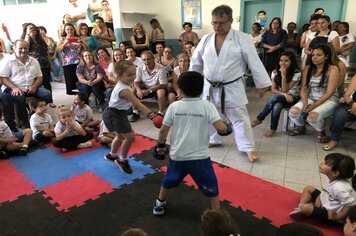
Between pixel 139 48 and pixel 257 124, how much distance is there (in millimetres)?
3709

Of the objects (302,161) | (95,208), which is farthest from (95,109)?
(302,161)

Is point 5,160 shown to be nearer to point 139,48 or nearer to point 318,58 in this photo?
point 318,58

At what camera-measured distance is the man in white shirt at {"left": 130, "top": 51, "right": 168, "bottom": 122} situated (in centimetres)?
439

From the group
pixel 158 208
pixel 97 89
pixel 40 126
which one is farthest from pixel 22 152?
pixel 158 208

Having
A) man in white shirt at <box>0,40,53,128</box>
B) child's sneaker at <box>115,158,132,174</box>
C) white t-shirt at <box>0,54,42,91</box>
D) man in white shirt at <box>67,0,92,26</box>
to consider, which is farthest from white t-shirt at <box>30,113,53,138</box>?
man in white shirt at <box>67,0,92,26</box>

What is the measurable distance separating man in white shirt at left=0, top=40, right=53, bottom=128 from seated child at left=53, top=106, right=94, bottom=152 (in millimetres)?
1020

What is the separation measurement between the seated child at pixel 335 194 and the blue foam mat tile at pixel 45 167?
6.74 ft

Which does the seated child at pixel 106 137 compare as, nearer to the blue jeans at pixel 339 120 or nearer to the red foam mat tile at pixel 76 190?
the red foam mat tile at pixel 76 190

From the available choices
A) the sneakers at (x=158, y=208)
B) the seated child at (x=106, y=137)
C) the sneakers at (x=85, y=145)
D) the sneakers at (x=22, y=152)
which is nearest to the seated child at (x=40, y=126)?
the sneakers at (x=22, y=152)

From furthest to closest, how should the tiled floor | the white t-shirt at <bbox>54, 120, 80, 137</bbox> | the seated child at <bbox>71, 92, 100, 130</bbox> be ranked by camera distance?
the seated child at <bbox>71, 92, 100, 130</bbox> < the white t-shirt at <bbox>54, 120, 80, 137</bbox> < the tiled floor

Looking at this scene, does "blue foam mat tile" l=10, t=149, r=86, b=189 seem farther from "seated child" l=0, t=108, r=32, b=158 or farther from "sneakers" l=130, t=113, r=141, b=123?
"sneakers" l=130, t=113, r=141, b=123

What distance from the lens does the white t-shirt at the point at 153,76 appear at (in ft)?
14.7

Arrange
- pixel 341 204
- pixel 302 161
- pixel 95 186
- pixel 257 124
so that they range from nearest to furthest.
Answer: pixel 341 204 → pixel 95 186 → pixel 302 161 → pixel 257 124

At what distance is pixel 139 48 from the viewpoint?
6.42 m
